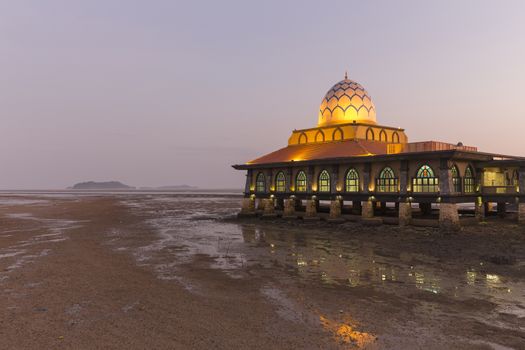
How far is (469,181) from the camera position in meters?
32.2

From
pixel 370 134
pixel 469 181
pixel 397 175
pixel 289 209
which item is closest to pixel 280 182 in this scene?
pixel 289 209

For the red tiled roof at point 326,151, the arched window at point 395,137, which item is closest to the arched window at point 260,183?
the red tiled roof at point 326,151

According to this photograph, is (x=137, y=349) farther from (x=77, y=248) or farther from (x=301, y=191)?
(x=301, y=191)

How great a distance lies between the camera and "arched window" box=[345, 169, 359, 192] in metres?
35.8

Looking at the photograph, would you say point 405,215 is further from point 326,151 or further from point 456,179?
point 326,151

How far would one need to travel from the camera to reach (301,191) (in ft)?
133

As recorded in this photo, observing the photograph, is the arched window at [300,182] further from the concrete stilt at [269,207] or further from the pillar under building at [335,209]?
the pillar under building at [335,209]

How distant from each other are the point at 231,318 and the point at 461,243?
1902cm

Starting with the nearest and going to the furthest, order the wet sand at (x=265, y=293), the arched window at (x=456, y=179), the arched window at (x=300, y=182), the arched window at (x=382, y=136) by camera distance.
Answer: the wet sand at (x=265, y=293) < the arched window at (x=456, y=179) < the arched window at (x=300, y=182) < the arched window at (x=382, y=136)

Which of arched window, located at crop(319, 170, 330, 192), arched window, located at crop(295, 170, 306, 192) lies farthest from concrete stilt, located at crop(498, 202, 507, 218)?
arched window, located at crop(295, 170, 306, 192)

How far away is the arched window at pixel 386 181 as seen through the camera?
108 feet

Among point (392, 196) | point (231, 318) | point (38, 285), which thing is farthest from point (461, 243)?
point (38, 285)

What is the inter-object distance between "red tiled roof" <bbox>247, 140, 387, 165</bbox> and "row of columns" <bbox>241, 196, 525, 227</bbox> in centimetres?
439

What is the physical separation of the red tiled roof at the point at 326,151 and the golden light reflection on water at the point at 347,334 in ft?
84.7
